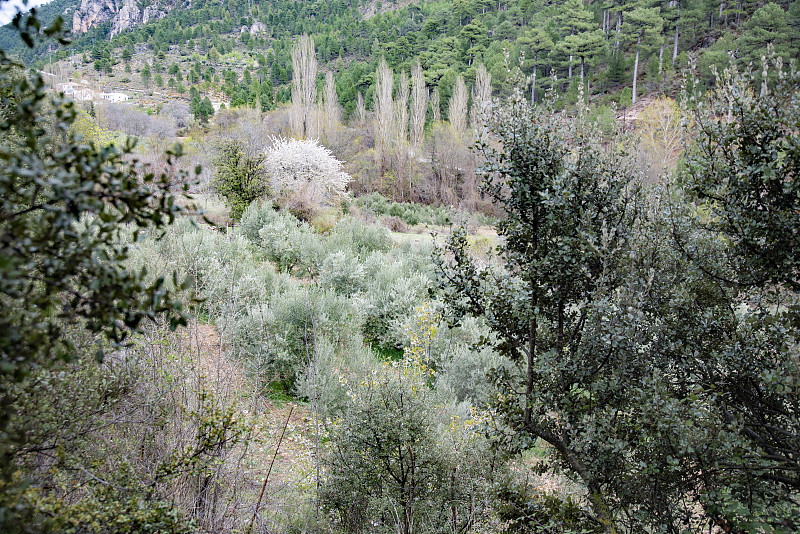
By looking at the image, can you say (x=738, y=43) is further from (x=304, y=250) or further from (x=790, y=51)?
(x=304, y=250)

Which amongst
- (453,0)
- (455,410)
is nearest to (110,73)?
(453,0)

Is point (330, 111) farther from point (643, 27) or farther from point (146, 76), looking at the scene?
point (146, 76)

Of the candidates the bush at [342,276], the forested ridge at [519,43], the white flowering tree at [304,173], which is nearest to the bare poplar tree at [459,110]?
the forested ridge at [519,43]

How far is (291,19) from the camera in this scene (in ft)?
258

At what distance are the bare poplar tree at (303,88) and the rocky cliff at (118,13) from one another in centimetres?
7963

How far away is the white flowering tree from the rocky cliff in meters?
95.3

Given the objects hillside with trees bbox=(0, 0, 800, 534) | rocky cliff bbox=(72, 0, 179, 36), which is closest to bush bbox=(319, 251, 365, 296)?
hillside with trees bbox=(0, 0, 800, 534)

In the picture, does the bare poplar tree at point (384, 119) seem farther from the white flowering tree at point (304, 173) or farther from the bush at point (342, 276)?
the bush at point (342, 276)

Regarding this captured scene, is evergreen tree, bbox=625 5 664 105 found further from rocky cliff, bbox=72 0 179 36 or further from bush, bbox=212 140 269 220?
rocky cliff, bbox=72 0 179 36

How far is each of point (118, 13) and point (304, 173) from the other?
105292mm

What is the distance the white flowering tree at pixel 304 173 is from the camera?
60.4 feet

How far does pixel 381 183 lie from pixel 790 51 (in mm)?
26573

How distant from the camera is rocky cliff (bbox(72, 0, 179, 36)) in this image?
9219 cm

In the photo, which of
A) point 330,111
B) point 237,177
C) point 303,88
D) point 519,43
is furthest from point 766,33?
point 237,177
